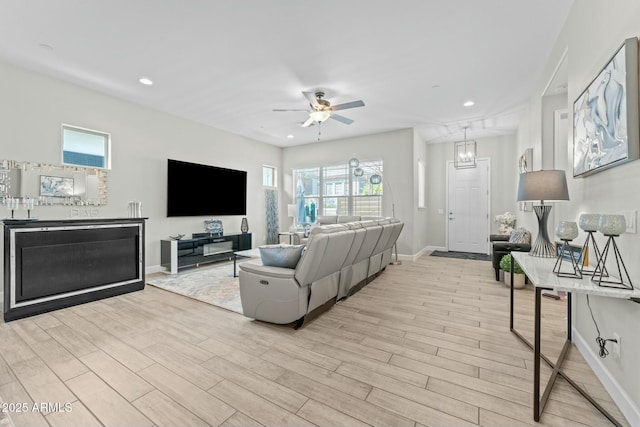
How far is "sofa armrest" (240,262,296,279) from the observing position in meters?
2.69

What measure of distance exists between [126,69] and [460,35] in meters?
4.06

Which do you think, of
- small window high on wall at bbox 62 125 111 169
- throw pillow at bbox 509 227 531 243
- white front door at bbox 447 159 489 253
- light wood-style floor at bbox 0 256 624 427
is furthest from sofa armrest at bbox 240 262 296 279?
white front door at bbox 447 159 489 253

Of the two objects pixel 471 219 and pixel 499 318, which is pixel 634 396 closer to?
pixel 499 318

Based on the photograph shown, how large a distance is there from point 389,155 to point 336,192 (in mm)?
1685

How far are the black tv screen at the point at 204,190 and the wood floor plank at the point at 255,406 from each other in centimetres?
425

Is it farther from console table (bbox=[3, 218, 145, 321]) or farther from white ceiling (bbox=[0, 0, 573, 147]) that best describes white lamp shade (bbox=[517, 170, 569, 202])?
console table (bbox=[3, 218, 145, 321])

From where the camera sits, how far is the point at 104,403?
1.71 m

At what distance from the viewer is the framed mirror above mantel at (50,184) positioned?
3.42m

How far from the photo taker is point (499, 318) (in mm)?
3008

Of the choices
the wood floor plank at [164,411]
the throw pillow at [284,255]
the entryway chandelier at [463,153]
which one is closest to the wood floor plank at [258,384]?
the wood floor plank at [164,411]

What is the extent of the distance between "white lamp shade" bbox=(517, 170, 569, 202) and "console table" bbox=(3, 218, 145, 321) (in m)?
4.79

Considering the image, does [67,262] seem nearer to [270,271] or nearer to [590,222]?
[270,271]

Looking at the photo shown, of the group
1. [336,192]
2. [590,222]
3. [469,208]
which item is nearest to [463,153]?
[469,208]

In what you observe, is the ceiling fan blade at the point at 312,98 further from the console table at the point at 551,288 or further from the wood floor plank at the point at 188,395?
the wood floor plank at the point at 188,395
